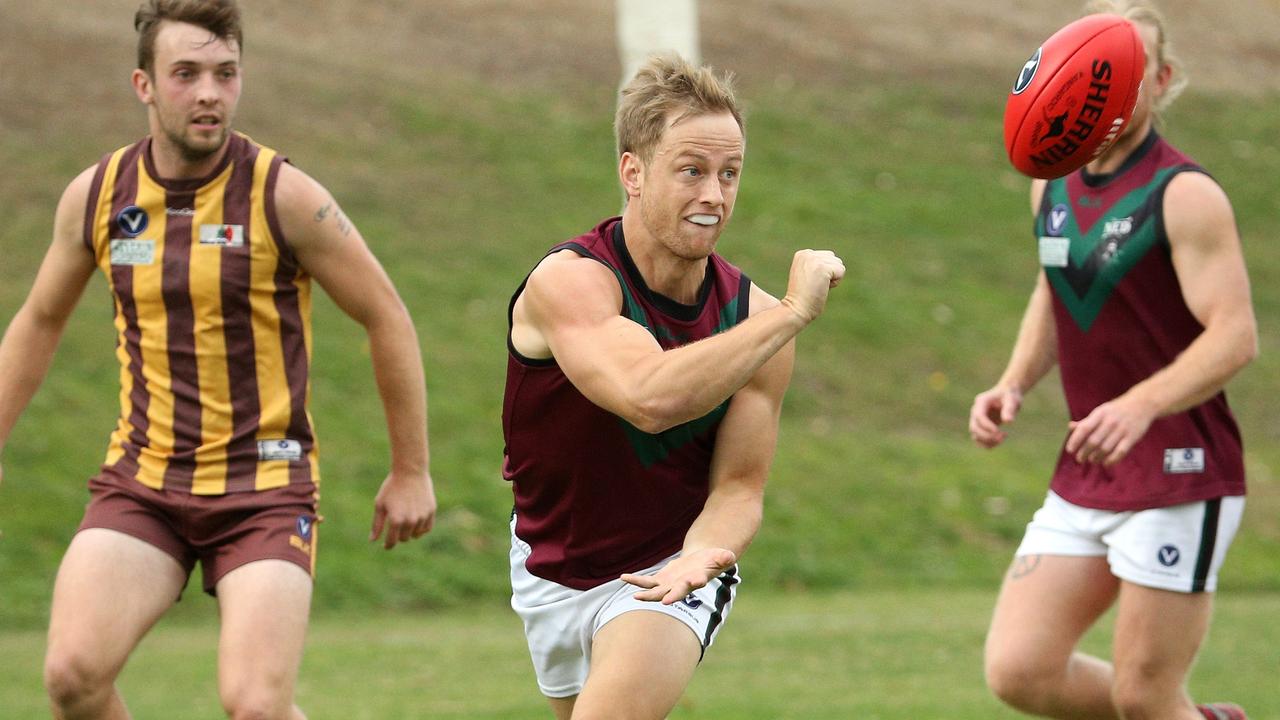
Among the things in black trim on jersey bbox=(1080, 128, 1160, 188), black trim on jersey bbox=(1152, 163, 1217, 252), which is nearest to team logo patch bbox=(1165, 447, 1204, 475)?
black trim on jersey bbox=(1152, 163, 1217, 252)

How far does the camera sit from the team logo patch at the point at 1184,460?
5.70m

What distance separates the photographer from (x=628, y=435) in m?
4.74

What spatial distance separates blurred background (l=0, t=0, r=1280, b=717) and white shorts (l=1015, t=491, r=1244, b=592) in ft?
7.92

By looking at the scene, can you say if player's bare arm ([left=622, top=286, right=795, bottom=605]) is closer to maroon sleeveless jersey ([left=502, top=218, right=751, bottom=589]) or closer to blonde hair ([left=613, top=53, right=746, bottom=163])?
maroon sleeveless jersey ([left=502, top=218, right=751, bottom=589])

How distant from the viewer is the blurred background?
39.8 feet

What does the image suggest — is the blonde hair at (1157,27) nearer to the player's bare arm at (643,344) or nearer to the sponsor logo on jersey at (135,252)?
the player's bare arm at (643,344)

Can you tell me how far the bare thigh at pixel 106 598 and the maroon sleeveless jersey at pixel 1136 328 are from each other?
9.15 feet

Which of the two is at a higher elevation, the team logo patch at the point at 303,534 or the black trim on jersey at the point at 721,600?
the black trim on jersey at the point at 721,600

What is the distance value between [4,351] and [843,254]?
47.8ft

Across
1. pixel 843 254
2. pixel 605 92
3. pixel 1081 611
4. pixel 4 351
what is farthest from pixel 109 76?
pixel 1081 611

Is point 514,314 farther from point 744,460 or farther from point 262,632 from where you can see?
point 262,632

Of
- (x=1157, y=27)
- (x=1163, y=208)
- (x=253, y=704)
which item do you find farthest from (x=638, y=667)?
(x=1157, y=27)

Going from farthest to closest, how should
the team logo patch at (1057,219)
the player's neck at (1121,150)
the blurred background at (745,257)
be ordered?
the blurred background at (745,257) → the team logo patch at (1057,219) → the player's neck at (1121,150)

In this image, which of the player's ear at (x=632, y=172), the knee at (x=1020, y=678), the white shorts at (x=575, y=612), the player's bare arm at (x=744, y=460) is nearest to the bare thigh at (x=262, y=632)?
the white shorts at (x=575, y=612)
